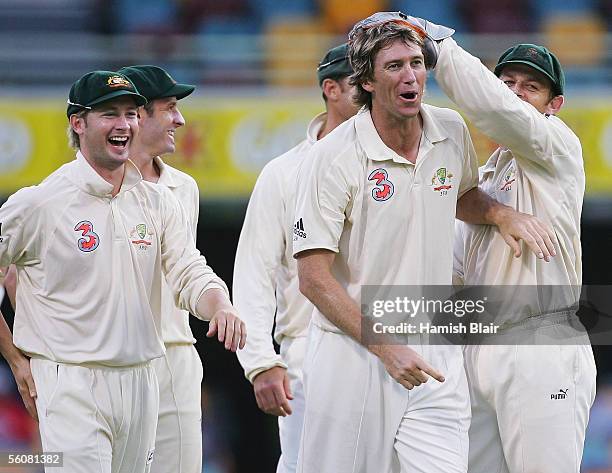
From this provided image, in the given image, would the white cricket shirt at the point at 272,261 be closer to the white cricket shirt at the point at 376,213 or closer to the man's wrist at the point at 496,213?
the white cricket shirt at the point at 376,213

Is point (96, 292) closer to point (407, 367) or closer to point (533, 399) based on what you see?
point (407, 367)

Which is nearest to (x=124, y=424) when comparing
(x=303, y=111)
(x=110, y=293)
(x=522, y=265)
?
(x=110, y=293)

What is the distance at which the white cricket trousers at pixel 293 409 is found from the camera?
6043mm

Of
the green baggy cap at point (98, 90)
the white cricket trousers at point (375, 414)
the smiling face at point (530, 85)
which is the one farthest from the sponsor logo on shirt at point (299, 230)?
the smiling face at point (530, 85)

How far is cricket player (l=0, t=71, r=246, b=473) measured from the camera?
192 inches

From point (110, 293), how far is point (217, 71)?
6.63 metres

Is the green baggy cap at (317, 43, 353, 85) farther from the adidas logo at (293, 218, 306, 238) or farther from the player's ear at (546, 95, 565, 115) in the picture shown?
the adidas logo at (293, 218, 306, 238)

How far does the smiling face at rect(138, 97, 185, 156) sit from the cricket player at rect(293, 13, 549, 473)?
1.29 metres

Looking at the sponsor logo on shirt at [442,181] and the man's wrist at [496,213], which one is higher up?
the sponsor logo on shirt at [442,181]

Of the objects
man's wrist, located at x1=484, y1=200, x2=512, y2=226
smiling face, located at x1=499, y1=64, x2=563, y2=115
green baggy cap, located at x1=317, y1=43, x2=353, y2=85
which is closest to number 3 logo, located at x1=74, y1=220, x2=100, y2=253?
man's wrist, located at x1=484, y1=200, x2=512, y2=226

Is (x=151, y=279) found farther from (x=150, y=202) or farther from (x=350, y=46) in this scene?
(x=350, y=46)

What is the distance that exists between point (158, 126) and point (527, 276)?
200 centimetres

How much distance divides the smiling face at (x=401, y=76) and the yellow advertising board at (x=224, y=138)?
16.8 ft

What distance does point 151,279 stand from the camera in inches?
204
